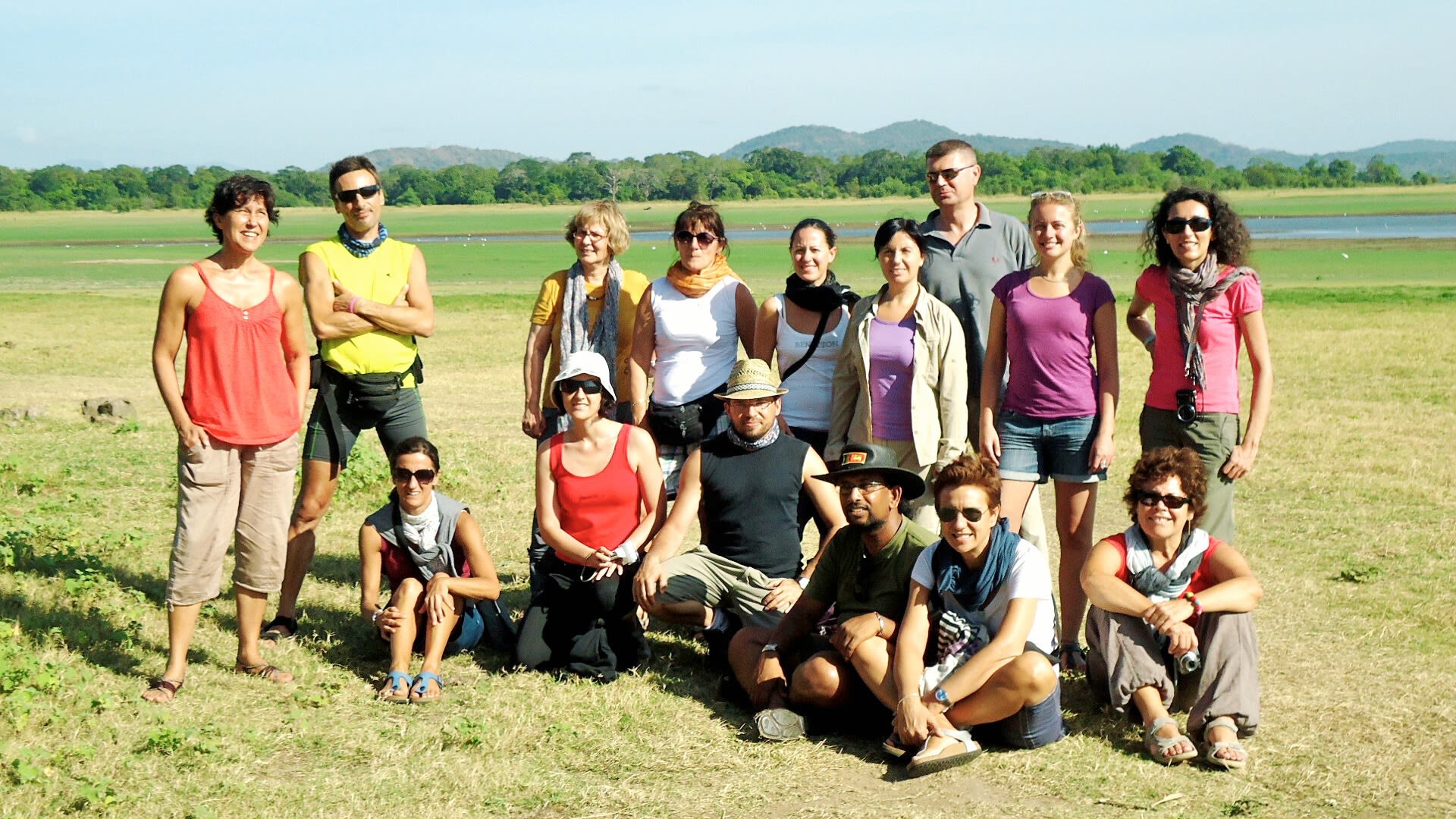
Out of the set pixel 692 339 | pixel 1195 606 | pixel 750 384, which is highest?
pixel 692 339

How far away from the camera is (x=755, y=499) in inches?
231

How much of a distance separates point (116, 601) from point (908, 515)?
4027mm

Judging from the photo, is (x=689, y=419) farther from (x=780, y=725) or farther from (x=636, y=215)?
(x=636, y=215)

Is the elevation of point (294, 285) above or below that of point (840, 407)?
above

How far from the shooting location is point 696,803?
15.4ft

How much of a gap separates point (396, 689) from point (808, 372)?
7.51ft

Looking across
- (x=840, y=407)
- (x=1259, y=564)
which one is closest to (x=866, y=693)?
(x=840, y=407)

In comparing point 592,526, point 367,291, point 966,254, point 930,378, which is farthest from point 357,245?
point 966,254

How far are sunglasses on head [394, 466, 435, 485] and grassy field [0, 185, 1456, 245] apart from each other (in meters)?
57.7

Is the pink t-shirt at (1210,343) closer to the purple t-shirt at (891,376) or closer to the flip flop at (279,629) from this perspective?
the purple t-shirt at (891,376)

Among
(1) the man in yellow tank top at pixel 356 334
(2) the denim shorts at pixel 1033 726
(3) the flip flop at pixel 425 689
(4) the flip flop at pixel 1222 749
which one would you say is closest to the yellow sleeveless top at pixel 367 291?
(1) the man in yellow tank top at pixel 356 334

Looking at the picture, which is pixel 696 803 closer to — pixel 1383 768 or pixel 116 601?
pixel 1383 768

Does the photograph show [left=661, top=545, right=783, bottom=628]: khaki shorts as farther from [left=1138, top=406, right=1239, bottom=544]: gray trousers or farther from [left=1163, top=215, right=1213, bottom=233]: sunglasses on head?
[left=1163, top=215, right=1213, bottom=233]: sunglasses on head

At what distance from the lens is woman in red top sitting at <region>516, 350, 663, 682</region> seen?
599 centimetres
